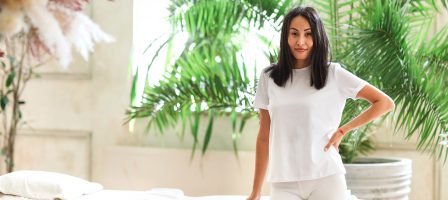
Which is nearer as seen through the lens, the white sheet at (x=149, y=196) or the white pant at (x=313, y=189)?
the white pant at (x=313, y=189)

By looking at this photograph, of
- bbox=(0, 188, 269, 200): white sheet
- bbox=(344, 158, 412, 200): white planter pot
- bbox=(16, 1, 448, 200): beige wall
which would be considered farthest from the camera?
bbox=(16, 1, 448, 200): beige wall

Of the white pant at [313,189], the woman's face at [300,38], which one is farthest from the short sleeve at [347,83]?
the white pant at [313,189]

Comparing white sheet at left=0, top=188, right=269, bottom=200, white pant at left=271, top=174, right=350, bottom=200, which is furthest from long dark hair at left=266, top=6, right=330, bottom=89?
white sheet at left=0, top=188, right=269, bottom=200

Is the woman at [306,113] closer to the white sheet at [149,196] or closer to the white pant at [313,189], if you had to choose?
the white pant at [313,189]

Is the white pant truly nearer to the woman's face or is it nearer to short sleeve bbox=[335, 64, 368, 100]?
short sleeve bbox=[335, 64, 368, 100]

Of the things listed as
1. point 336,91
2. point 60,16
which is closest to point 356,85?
point 336,91

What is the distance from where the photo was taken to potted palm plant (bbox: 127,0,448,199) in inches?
136

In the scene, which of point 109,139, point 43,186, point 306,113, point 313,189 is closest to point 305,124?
point 306,113

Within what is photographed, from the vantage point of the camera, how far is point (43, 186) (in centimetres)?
353

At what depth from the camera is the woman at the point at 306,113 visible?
85.9 inches

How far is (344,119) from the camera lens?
3.50m

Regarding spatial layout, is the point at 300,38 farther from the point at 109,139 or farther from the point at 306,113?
the point at 109,139

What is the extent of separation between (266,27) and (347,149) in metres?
0.98

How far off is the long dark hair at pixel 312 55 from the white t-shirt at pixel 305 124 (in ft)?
0.09
